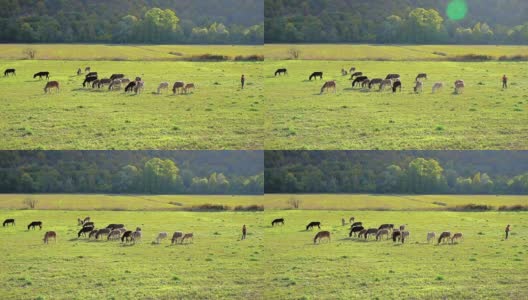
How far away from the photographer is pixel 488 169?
84.1ft

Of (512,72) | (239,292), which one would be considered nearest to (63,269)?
(239,292)

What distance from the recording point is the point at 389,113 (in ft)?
71.9

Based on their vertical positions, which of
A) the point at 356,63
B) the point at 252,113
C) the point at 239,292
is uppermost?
the point at 356,63

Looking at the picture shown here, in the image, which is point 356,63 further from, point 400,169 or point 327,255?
point 327,255

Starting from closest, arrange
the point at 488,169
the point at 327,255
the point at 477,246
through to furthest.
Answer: the point at 327,255
the point at 477,246
the point at 488,169

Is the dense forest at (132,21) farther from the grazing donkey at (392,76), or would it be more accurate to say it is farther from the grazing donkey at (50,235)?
the grazing donkey at (50,235)

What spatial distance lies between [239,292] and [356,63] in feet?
26.2

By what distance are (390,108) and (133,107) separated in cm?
706

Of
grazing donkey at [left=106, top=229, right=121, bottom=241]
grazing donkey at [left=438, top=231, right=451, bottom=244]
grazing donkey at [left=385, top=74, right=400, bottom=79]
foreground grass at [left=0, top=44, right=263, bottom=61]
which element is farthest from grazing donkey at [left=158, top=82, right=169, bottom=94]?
grazing donkey at [left=438, top=231, right=451, bottom=244]

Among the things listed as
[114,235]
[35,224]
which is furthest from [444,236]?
[35,224]

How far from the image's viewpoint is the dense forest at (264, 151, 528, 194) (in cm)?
2200

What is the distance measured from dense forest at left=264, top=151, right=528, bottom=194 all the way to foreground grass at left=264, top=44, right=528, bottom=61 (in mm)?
2905

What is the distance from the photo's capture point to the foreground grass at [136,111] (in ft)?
66.6

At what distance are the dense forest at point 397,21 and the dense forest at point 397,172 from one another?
11.6ft
